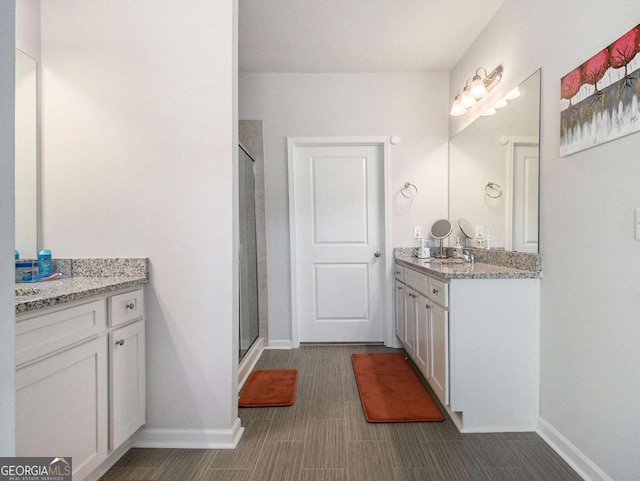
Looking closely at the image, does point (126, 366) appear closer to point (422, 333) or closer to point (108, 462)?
point (108, 462)

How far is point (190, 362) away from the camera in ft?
5.77

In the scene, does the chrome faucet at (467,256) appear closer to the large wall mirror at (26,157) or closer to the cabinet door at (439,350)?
the cabinet door at (439,350)

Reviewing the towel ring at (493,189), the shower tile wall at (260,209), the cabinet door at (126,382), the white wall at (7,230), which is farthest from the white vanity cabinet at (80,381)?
the towel ring at (493,189)

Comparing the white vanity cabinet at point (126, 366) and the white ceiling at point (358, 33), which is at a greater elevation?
the white ceiling at point (358, 33)

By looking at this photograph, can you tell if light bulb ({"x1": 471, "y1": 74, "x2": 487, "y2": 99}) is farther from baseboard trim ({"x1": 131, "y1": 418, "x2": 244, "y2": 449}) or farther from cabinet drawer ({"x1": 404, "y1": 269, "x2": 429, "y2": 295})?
baseboard trim ({"x1": 131, "y1": 418, "x2": 244, "y2": 449})

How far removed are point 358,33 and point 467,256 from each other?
198 cm

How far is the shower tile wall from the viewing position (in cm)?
324

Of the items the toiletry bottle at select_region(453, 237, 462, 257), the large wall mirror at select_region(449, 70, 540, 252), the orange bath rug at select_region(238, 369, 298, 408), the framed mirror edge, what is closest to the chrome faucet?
the toiletry bottle at select_region(453, 237, 462, 257)

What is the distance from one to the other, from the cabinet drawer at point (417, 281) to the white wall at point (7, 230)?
2098 millimetres

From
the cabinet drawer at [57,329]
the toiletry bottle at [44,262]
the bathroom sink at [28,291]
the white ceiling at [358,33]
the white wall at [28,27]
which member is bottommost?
the cabinet drawer at [57,329]

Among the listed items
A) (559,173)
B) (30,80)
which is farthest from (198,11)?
(559,173)

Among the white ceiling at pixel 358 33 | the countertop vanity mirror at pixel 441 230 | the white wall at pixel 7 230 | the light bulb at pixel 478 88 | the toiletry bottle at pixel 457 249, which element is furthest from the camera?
the countertop vanity mirror at pixel 441 230

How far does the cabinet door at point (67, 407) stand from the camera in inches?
44.1

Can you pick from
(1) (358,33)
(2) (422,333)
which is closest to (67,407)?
(2) (422,333)
